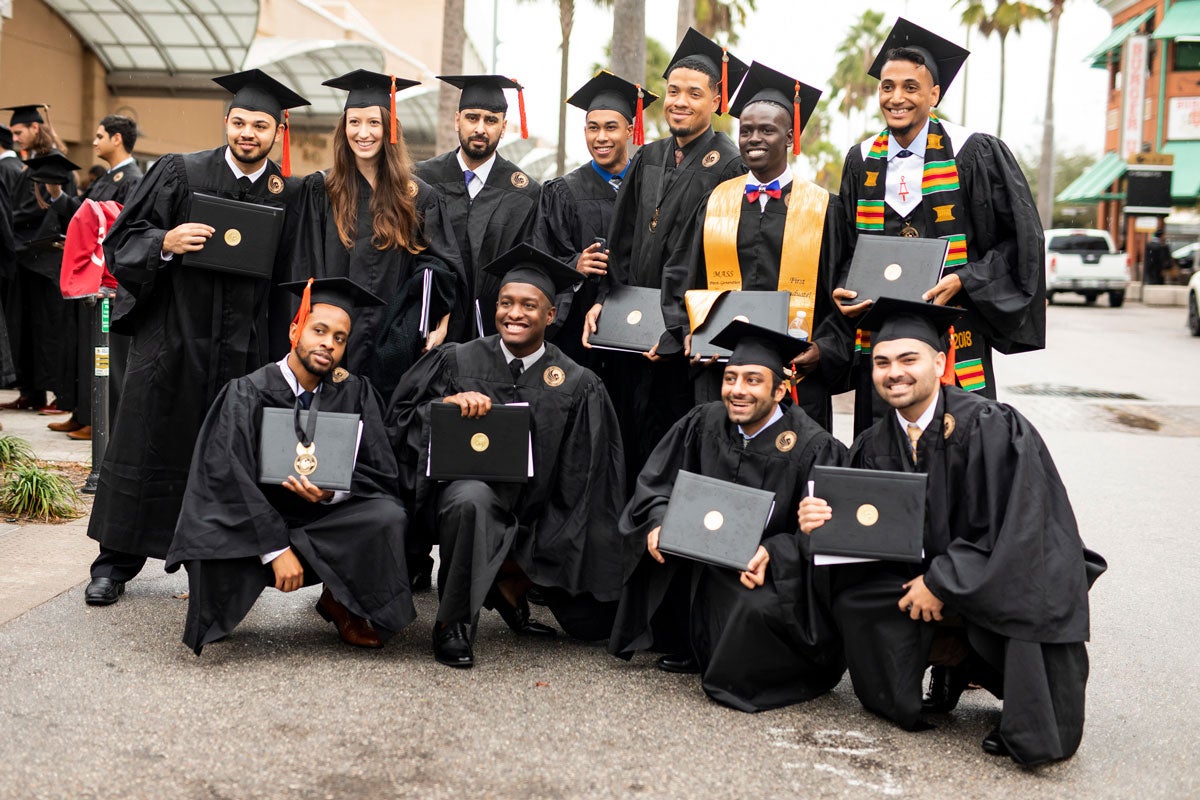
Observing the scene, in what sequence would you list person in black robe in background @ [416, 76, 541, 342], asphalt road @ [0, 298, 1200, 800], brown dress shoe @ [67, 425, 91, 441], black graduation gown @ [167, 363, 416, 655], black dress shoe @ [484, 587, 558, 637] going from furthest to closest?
brown dress shoe @ [67, 425, 91, 441]
person in black robe in background @ [416, 76, 541, 342]
black dress shoe @ [484, 587, 558, 637]
black graduation gown @ [167, 363, 416, 655]
asphalt road @ [0, 298, 1200, 800]

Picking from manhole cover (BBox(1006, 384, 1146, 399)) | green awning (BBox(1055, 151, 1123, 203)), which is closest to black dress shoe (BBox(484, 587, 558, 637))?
manhole cover (BBox(1006, 384, 1146, 399))

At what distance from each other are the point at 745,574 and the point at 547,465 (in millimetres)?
1055

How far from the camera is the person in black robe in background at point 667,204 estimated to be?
6.02 metres

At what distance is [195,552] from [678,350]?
2.16 meters

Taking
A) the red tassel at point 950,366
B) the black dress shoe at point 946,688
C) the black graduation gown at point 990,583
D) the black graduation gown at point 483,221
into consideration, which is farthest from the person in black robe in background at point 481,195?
the black dress shoe at point 946,688

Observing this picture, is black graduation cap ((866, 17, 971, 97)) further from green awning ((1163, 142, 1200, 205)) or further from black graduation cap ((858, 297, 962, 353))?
green awning ((1163, 142, 1200, 205))

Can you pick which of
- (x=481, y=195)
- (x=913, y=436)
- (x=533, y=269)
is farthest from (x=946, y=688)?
(x=481, y=195)

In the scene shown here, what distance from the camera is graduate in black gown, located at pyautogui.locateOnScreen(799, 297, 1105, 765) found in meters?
4.14

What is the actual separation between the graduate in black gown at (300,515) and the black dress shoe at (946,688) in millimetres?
1926

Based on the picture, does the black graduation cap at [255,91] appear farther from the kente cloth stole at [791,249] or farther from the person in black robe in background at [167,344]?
the kente cloth stole at [791,249]

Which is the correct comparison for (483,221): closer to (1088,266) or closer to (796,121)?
(796,121)

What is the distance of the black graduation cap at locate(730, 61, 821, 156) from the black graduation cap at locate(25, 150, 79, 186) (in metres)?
6.13

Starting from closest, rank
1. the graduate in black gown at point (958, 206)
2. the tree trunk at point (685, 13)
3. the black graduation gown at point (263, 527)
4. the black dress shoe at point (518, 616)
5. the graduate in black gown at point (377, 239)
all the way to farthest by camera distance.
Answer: the black graduation gown at point (263, 527), the graduate in black gown at point (958, 206), the black dress shoe at point (518, 616), the graduate in black gown at point (377, 239), the tree trunk at point (685, 13)

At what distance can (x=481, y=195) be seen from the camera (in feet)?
21.2
